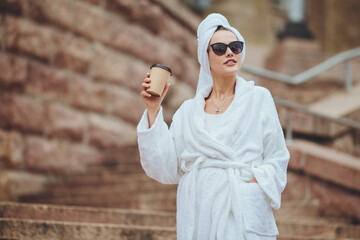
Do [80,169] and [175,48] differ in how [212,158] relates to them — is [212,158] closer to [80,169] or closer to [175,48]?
[80,169]

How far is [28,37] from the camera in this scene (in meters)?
6.80

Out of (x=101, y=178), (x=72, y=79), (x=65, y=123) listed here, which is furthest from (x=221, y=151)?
(x=72, y=79)

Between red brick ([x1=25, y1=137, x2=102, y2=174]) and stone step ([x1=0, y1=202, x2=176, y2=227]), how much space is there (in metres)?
2.67

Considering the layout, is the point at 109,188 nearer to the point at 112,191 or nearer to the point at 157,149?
the point at 112,191

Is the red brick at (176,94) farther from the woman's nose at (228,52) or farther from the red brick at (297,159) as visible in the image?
the woman's nose at (228,52)

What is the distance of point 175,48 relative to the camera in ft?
29.3

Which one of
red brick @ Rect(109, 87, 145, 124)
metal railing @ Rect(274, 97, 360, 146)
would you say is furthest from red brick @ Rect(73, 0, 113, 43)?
metal railing @ Rect(274, 97, 360, 146)

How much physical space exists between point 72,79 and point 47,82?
46 cm

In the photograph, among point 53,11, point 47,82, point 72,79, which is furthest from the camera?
point 72,79

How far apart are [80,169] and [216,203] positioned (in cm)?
517

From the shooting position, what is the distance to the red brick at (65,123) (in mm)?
7083

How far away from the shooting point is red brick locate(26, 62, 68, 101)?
6.86m

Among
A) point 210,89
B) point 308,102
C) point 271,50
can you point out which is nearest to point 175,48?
point 308,102

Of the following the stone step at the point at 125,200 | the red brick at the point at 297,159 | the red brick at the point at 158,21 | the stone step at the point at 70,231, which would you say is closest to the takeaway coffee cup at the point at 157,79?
the stone step at the point at 70,231
